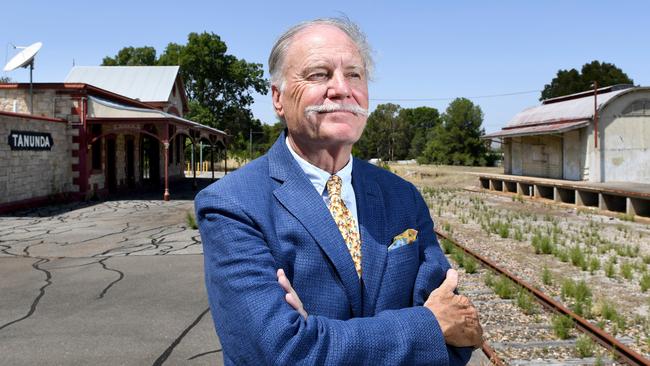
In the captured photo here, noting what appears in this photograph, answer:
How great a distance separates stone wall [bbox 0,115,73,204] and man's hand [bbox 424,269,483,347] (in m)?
16.7

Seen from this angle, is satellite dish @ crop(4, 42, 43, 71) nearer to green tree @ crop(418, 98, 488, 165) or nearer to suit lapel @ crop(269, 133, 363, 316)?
suit lapel @ crop(269, 133, 363, 316)

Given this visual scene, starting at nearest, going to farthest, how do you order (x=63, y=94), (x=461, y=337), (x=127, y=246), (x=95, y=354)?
(x=461, y=337) < (x=95, y=354) < (x=127, y=246) < (x=63, y=94)

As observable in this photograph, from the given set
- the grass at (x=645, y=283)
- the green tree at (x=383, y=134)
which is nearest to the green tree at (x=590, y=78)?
the green tree at (x=383, y=134)

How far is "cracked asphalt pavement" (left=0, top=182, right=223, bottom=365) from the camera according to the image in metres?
4.78

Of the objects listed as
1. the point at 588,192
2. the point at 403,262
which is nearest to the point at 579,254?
the point at 403,262

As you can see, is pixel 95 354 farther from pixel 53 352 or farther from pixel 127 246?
pixel 127 246

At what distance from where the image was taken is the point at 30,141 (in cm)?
1667

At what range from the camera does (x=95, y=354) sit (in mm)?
4680

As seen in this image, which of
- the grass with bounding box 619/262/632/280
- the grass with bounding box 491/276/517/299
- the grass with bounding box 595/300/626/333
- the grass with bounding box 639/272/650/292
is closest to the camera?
the grass with bounding box 595/300/626/333

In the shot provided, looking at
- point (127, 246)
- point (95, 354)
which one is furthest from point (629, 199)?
point (95, 354)

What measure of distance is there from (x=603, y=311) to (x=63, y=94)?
62.7ft

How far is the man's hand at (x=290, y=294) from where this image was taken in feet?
4.91

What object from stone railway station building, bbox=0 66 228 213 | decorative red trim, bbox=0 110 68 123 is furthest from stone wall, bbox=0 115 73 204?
decorative red trim, bbox=0 110 68 123

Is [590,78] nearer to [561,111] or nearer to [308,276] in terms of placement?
[561,111]
